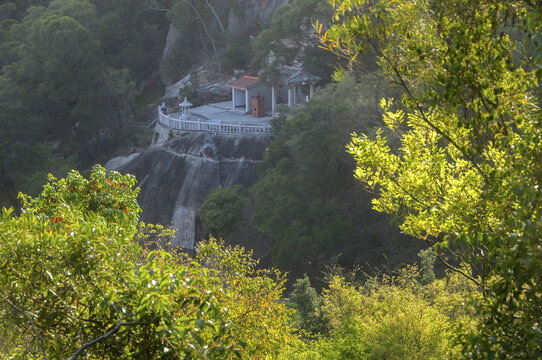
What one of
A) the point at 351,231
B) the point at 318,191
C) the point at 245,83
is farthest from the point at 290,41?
the point at 351,231

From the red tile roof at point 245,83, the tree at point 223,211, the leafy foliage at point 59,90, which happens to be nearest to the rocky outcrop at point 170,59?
the leafy foliage at point 59,90

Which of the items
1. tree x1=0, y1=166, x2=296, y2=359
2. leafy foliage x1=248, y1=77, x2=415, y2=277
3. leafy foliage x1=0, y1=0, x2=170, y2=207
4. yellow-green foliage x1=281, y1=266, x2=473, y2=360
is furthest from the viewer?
leafy foliage x1=0, y1=0, x2=170, y2=207

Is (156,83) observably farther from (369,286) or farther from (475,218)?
(475,218)

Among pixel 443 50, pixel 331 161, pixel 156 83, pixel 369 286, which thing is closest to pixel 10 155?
pixel 156 83

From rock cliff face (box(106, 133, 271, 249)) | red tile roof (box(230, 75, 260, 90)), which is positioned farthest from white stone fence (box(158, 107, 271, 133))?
red tile roof (box(230, 75, 260, 90))

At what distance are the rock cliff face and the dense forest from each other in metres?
2.98

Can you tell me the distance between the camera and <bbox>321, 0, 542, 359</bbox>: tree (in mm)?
3432

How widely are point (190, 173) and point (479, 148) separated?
24.0 meters

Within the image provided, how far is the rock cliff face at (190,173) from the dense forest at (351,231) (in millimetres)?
2983

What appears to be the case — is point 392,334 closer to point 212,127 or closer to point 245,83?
point 212,127

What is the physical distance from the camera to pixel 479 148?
4.69 meters

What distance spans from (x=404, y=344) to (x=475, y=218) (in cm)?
498

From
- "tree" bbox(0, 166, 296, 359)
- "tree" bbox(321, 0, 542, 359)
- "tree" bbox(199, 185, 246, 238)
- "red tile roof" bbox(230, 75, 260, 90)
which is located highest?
"tree" bbox(321, 0, 542, 359)

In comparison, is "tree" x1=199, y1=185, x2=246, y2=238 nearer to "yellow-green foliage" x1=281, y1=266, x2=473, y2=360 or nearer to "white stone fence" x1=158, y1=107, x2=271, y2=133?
"white stone fence" x1=158, y1=107, x2=271, y2=133
